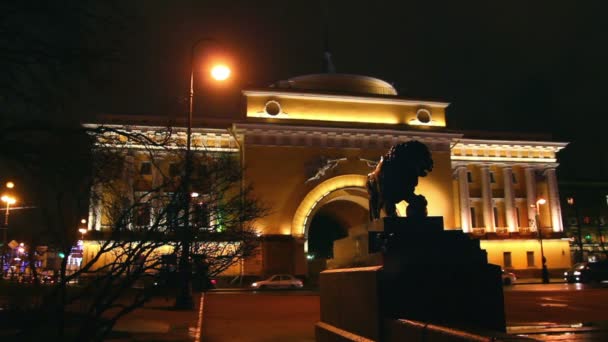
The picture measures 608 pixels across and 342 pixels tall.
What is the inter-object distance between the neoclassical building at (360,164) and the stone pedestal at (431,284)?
28146 mm

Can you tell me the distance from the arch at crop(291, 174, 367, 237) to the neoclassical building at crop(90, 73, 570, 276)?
0.24ft

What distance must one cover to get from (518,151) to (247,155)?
24.0 metres

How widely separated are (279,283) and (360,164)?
11.5 meters

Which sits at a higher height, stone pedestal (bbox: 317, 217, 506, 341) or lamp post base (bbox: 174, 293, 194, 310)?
stone pedestal (bbox: 317, 217, 506, 341)

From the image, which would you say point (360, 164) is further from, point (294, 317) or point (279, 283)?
point (294, 317)

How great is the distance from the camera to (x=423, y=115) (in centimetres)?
4334

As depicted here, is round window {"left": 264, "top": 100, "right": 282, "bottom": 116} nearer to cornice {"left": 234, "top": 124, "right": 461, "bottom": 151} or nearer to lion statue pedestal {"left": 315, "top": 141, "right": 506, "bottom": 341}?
cornice {"left": 234, "top": 124, "right": 461, "bottom": 151}

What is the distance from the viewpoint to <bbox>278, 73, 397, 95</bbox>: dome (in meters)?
43.4

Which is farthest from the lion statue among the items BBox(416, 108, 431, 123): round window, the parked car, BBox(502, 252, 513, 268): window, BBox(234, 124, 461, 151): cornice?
BBox(502, 252, 513, 268): window

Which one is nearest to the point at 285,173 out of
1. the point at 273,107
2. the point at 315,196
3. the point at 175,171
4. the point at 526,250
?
the point at 315,196

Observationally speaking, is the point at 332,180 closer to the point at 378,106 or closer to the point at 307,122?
the point at 307,122

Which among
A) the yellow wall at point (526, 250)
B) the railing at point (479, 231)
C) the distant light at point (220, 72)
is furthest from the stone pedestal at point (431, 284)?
the railing at point (479, 231)

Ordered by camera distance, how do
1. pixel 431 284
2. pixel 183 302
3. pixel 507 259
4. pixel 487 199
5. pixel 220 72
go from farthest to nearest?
1. pixel 487 199
2. pixel 507 259
3. pixel 183 302
4. pixel 220 72
5. pixel 431 284

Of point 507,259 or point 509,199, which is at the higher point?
point 509,199
